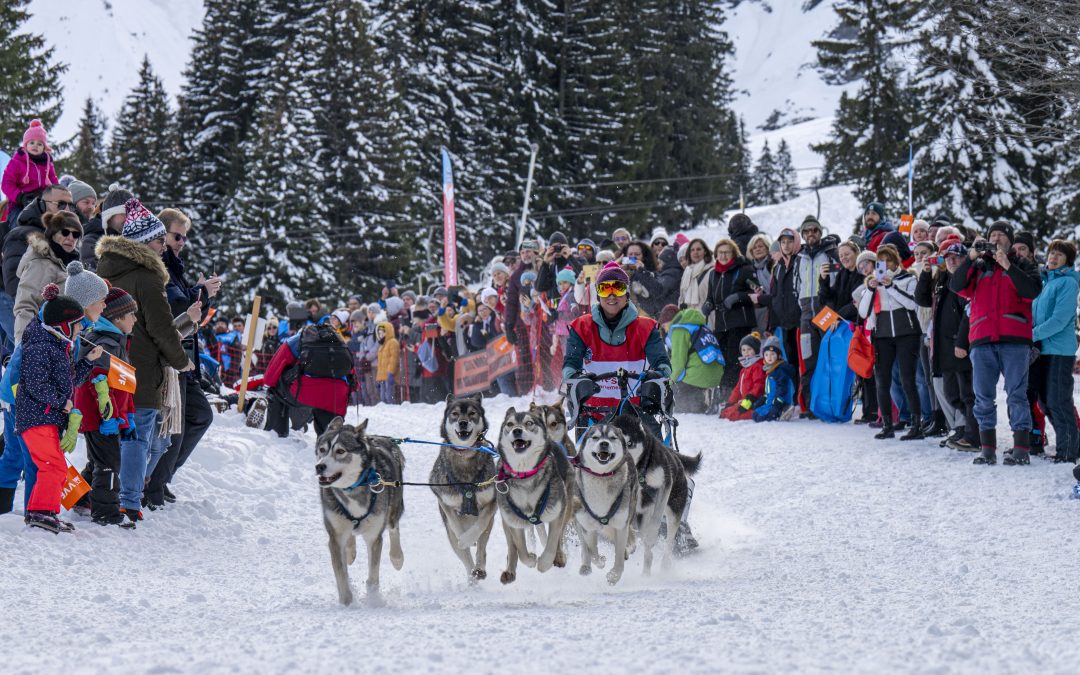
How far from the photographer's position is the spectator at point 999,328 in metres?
8.94

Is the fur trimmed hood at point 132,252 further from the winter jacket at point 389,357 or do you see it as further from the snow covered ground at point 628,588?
the winter jacket at point 389,357

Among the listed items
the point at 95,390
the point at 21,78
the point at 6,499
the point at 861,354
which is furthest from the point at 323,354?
the point at 21,78

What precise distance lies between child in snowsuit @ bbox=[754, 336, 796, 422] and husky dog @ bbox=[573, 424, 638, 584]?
644 cm

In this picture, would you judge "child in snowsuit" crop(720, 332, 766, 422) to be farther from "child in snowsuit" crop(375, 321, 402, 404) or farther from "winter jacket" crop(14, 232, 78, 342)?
"winter jacket" crop(14, 232, 78, 342)

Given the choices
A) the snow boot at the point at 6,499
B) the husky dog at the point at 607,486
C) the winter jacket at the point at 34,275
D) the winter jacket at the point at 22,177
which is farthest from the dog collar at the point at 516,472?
the winter jacket at the point at 22,177

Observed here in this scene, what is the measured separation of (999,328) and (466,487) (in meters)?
5.09

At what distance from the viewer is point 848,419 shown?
39.4ft

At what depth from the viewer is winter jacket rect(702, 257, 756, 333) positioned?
42.8ft

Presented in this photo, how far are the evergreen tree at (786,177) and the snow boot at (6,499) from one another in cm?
7507

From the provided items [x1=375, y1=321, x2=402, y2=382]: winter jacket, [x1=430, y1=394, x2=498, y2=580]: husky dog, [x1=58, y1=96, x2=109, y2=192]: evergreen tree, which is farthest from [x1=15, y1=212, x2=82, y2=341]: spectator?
[x1=58, y1=96, x2=109, y2=192]: evergreen tree

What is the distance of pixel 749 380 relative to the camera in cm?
1268

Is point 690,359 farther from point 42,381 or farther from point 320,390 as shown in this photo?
point 42,381

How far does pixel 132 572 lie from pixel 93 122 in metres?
62.4

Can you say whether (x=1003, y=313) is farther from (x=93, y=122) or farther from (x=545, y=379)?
(x=93, y=122)
